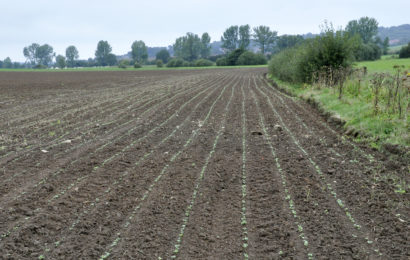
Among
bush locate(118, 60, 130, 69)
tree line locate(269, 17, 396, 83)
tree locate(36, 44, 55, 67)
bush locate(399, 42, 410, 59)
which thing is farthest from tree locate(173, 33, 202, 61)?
tree line locate(269, 17, 396, 83)

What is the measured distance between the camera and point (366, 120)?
888 centimetres

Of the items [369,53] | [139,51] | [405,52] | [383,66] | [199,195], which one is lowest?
[199,195]

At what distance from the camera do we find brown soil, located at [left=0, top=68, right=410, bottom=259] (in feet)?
12.4

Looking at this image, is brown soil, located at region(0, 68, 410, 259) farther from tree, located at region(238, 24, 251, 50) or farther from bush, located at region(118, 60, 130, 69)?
tree, located at region(238, 24, 251, 50)

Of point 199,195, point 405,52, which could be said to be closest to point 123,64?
point 405,52

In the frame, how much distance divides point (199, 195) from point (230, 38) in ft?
422

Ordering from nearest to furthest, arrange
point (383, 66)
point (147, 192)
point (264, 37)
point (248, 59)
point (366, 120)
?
point (147, 192), point (366, 120), point (383, 66), point (248, 59), point (264, 37)

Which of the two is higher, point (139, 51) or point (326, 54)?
point (139, 51)

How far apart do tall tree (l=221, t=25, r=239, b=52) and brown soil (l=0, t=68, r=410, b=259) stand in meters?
123

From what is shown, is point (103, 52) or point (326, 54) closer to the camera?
point (326, 54)

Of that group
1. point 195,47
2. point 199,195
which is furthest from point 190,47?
point 199,195

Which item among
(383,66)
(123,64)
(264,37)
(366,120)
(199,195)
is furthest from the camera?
(264,37)

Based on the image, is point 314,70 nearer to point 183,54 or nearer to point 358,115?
point 358,115

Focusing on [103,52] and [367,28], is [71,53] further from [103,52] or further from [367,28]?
[367,28]
